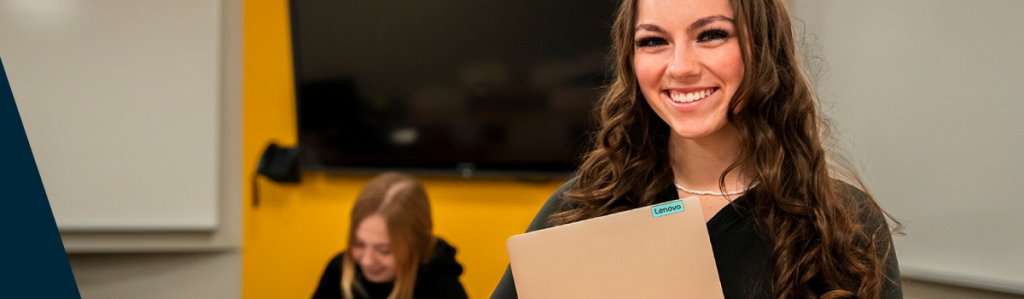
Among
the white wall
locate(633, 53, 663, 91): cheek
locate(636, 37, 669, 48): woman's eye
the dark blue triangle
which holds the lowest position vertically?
the white wall

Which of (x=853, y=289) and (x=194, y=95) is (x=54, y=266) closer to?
(x=853, y=289)

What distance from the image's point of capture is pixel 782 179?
918 millimetres

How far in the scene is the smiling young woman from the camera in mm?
866

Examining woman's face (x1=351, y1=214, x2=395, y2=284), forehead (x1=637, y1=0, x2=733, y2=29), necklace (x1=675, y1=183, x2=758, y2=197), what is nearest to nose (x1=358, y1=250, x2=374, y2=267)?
woman's face (x1=351, y1=214, x2=395, y2=284)

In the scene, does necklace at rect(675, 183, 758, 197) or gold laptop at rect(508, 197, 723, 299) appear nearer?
gold laptop at rect(508, 197, 723, 299)

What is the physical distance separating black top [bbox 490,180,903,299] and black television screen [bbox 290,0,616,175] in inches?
64.6

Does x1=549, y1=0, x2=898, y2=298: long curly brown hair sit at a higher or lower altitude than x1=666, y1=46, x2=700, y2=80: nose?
lower

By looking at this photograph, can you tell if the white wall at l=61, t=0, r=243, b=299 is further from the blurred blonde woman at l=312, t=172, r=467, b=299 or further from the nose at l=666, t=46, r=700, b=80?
the nose at l=666, t=46, r=700, b=80

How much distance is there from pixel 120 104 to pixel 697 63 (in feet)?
8.53

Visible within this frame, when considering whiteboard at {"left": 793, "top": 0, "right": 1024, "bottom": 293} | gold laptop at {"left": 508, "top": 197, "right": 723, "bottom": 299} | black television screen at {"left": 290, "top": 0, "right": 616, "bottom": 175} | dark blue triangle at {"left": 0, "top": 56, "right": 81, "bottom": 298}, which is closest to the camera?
gold laptop at {"left": 508, "top": 197, "right": 723, "bottom": 299}

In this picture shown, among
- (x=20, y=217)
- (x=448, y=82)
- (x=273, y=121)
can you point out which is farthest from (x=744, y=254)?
(x=273, y=121)

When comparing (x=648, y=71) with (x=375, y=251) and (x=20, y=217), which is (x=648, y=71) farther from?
(x=375, y=251)

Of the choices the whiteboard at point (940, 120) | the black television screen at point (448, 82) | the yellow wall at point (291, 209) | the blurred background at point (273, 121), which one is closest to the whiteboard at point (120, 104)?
the blurred background at point (273, 121)

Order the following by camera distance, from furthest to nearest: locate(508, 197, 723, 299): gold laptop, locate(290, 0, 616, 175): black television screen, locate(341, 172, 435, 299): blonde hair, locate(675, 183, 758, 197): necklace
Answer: locate(290, 0, 616, 175): black television screen → locate(341, 172, 435, 299): blonde hair → locate(675, 183, 758, 197): necklace → locate(508, 197, 723, 299): gold laptop
